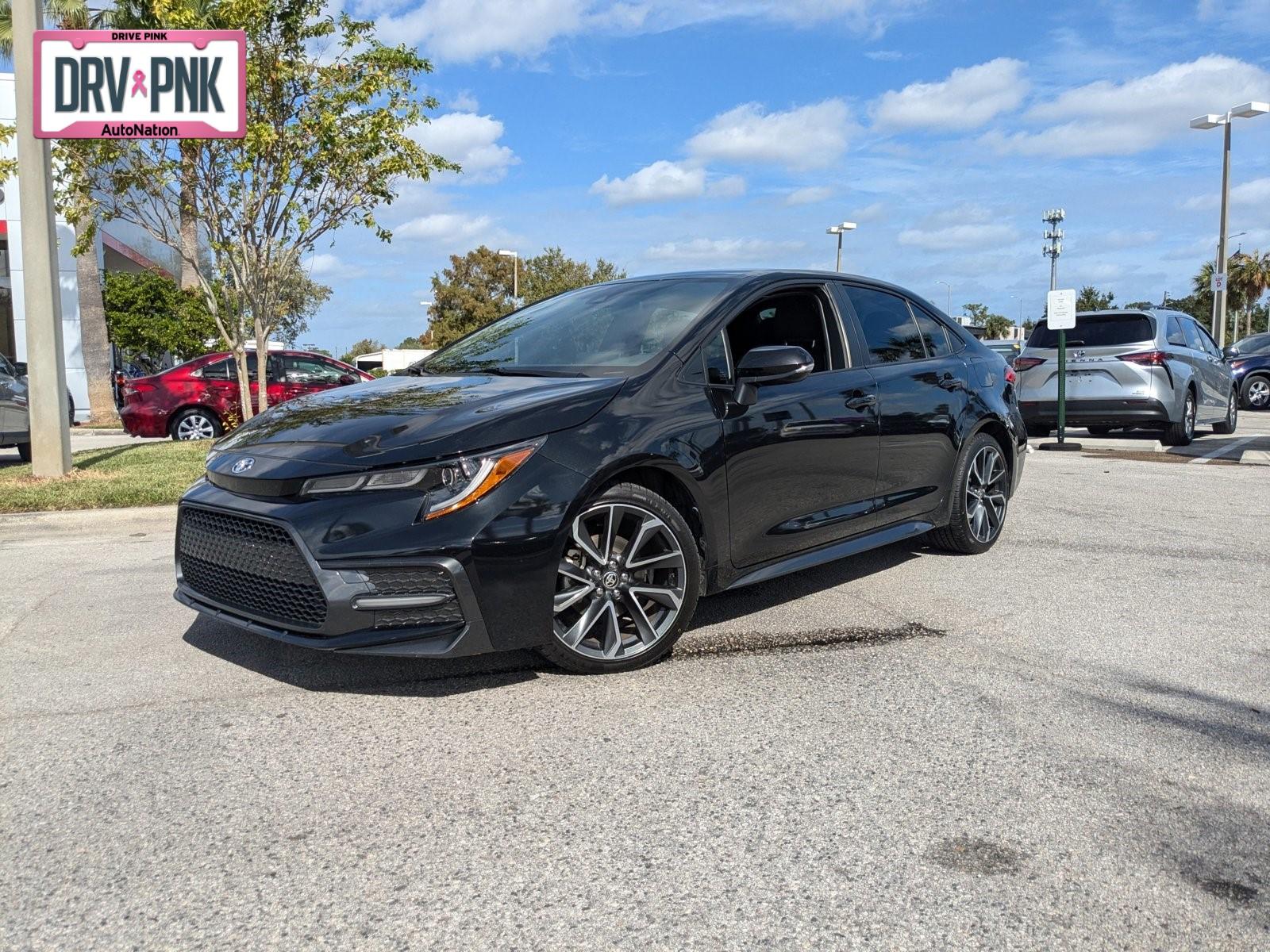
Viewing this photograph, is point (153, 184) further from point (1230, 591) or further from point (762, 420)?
point (1230, 591)

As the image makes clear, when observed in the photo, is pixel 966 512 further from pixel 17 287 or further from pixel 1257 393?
pixel 17 287

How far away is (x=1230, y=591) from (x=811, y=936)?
169 inches

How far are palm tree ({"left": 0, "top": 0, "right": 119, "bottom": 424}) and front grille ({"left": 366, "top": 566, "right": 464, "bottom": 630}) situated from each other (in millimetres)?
23136

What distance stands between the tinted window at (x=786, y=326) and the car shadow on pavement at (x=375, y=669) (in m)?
1.72

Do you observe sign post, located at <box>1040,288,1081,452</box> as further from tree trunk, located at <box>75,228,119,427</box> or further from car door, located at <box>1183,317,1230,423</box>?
tree trunk, located at <box>75,228,119,427</box>

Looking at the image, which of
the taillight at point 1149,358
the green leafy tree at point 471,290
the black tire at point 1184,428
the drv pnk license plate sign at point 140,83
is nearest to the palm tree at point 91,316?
the drv pnk license plate sign at point 140,83

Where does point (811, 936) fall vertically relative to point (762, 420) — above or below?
below

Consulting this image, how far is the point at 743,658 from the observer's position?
14.6 ft

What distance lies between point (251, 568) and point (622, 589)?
4.41ft

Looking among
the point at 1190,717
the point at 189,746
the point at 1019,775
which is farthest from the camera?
the point at 1190,717

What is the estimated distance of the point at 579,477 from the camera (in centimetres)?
393

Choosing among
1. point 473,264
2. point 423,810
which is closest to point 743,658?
point 423,810

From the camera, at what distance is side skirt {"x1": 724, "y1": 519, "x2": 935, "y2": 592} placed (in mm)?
4750

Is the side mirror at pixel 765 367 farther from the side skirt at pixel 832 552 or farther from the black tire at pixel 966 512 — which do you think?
the black tire at pixel 966 512
